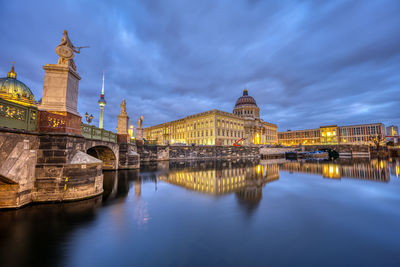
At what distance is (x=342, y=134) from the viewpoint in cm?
11488

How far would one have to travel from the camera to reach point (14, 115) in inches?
265

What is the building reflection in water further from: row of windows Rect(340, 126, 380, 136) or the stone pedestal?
row of windows Rect(340, 126, 380, 136)

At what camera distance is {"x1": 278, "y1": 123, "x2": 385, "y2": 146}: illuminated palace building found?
10326cm

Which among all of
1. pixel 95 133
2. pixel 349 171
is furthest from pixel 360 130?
pixel 95 133

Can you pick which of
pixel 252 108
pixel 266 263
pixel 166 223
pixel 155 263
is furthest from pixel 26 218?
pixel 252 108

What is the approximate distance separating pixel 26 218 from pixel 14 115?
13.3 ft

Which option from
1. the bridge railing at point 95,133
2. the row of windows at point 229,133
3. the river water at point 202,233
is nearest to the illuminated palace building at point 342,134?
the row of windows at point 229,133

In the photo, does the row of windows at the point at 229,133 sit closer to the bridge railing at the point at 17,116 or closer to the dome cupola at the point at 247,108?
the dome cupola at the point at 247,108

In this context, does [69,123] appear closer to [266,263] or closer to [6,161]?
[6,161]

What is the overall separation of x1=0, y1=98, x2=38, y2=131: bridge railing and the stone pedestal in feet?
1.43

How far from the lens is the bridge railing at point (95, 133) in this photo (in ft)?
40.1

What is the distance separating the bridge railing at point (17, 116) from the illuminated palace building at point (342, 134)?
4708 inches

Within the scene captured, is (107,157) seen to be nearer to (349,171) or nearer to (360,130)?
(349,171)

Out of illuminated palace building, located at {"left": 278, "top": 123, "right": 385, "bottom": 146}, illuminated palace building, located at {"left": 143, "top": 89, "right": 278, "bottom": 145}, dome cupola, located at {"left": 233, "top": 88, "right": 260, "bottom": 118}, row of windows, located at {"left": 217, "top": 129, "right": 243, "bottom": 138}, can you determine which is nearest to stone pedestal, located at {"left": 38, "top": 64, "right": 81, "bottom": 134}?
illuminated palace building, located at {"left": 143, "top": 89, "right": 278, "bottom": 145}
